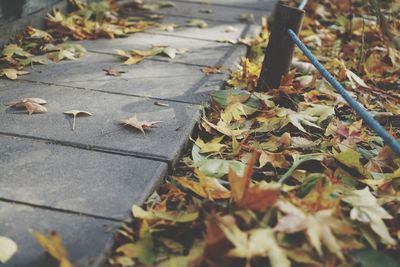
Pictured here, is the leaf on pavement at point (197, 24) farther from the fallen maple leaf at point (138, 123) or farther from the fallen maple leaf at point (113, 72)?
the fallen maple leaf at point (138, 123)

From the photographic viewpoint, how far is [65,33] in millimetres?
2818

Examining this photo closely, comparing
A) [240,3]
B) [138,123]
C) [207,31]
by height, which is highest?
[240,3]

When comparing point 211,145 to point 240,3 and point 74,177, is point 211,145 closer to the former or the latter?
point 74,177

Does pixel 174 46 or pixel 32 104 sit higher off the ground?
pixel 174 46

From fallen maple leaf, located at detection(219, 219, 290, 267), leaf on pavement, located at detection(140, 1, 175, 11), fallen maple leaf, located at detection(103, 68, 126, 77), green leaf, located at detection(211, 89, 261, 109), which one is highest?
leaf on pavement, located at detection(140, 1, 175, 11)

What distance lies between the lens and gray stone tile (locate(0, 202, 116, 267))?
112 centimetres

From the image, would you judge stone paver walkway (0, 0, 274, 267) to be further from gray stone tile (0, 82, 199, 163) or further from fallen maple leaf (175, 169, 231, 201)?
fallen maple leaf (175, 169, 231, 201)

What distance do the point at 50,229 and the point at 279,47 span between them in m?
1.38

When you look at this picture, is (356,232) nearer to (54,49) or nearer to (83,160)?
(83,160)

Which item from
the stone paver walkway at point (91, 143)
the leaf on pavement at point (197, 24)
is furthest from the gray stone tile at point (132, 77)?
the leaf on pavement at point (197, 24)

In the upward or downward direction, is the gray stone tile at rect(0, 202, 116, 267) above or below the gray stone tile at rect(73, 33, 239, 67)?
below

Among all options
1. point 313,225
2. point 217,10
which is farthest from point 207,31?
point 313,225

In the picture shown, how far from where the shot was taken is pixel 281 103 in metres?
2.16

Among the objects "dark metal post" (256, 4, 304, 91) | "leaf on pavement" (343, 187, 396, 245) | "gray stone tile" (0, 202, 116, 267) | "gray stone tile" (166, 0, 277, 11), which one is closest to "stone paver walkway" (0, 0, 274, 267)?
"gray stone tile" (0, 202, 116, 267)
